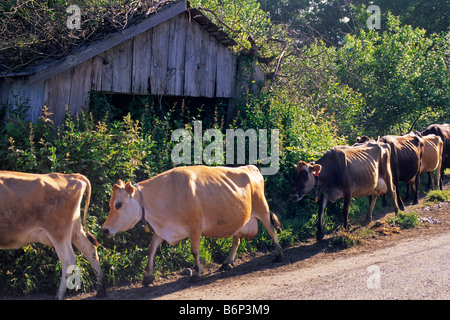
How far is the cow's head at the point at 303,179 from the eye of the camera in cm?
1014

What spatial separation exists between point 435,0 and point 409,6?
1.27 metres

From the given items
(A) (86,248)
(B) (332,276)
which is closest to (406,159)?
(B) (332,276)

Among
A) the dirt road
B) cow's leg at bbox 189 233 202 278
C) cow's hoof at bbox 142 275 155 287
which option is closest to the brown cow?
the dirt road

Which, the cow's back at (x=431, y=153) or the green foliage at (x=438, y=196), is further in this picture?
the cow's back at (x=431, y=153)

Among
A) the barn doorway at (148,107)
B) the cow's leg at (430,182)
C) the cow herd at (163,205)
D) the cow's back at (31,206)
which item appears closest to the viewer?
the cow's back at (31,206)

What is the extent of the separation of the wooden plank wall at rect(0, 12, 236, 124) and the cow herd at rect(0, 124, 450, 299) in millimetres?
2328

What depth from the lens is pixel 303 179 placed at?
10219 millimetres

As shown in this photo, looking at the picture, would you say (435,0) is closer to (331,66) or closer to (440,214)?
(331,66)

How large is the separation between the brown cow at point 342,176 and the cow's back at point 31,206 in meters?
4.90

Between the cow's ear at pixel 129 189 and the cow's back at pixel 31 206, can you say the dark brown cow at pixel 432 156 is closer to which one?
the cow's ear at pixel 129 189

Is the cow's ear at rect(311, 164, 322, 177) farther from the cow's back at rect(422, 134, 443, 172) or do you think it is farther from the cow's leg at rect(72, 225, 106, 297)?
the cow's back at rect(422, 134, 443, 172)

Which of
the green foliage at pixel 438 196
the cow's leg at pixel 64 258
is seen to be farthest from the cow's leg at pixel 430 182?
the cow's leg at pixel 64 258

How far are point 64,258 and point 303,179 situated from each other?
5.26 meters

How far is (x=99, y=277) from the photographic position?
6984 millimetres
